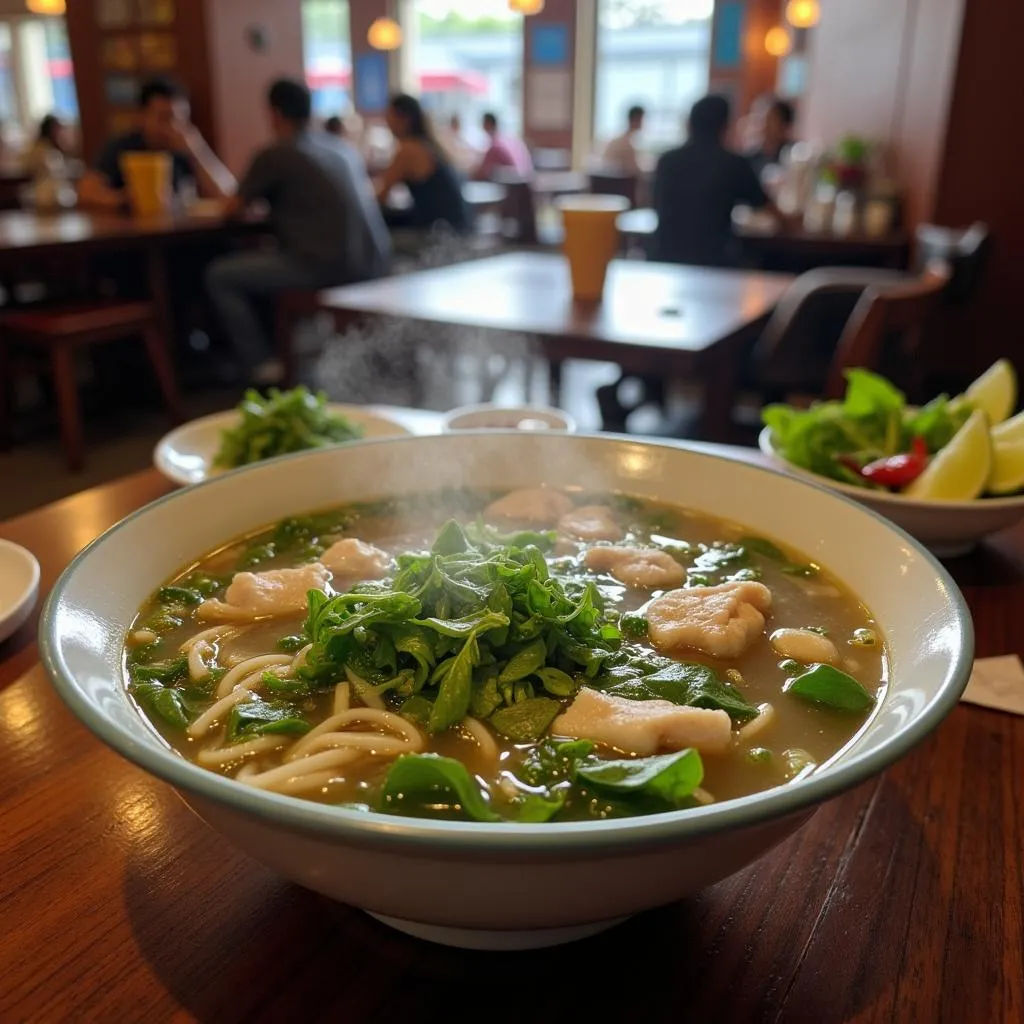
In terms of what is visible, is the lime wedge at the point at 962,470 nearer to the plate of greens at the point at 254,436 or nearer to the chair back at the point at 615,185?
the plate of greens at the point at 254,436

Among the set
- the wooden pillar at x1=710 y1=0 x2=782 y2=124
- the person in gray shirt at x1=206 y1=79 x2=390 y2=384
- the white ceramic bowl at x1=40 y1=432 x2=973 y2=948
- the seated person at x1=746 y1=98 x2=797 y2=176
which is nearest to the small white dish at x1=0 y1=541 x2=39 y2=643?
the white ceramic bowl at x1=40 y1=432 x2=973 y2=948

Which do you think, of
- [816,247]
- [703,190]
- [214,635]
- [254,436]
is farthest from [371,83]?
[214,635]

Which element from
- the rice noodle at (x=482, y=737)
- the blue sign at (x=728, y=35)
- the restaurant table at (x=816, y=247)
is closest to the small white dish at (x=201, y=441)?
the rice noodle at (x=482, y=737)

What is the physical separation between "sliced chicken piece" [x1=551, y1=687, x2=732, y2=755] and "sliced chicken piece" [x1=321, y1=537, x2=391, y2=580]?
422 mm

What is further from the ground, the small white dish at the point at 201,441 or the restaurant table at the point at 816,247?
the small white dish at the point at 201,441

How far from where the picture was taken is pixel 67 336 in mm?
4809

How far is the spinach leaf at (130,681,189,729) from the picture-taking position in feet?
3.05

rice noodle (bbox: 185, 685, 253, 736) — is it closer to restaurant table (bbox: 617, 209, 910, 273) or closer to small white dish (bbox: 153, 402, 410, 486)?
small white dish (bbox: 153, 402, 410, 486)

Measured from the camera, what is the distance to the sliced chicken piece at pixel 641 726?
88cm

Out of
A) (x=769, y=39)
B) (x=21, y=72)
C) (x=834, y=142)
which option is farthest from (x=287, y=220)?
(x=21, y=72)

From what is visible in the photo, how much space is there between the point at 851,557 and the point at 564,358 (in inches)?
93.3

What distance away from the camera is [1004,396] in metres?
1.76

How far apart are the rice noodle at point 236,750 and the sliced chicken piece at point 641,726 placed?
0.26m

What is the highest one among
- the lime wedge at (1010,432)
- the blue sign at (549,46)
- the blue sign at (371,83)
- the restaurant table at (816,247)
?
the blue sign at (549,46)
